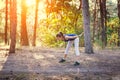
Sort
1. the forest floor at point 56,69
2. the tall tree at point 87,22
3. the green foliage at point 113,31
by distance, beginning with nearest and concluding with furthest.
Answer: the forest floor at point 56,69, the tall tree at point 87,22, the green foliage at point 113,31

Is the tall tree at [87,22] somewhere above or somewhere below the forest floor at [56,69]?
above

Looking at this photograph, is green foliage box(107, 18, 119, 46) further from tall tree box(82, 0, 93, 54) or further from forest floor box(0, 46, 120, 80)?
forest floor box(0, 46, 120, 80)

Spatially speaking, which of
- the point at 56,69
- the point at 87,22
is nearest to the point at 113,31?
the point at 87,22

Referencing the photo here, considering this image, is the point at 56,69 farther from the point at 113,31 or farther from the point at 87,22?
the point at 113,31

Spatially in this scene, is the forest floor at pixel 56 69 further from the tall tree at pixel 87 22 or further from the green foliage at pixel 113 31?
the green foliage at pixel 113 31

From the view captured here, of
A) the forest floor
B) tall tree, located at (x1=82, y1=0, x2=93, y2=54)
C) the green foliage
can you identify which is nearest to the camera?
the forest floor

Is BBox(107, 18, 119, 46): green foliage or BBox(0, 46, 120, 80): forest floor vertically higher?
BBox(107, 18, 119, 46): green foliage

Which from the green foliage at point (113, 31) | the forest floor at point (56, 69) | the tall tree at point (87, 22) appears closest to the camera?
the forest floor at point (56, 69)

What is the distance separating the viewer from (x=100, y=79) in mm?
10688

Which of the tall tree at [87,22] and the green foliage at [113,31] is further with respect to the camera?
the green foliage at [113,31]

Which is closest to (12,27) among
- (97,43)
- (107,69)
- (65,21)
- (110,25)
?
(107,69)

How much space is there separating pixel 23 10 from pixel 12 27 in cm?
1088

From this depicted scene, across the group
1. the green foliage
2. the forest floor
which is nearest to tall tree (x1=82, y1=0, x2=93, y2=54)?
the forest floor

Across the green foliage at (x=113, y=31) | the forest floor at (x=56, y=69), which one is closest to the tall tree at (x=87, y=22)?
the forest floor at (x=56, y=69)
